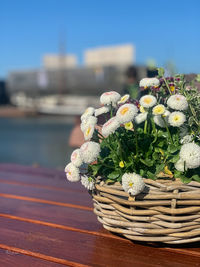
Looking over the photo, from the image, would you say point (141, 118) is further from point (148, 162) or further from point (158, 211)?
point (158, 211)

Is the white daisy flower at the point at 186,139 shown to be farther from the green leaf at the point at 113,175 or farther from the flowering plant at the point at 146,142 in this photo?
the green leaf at the point at 113,175

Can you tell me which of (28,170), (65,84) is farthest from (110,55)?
(28,170)

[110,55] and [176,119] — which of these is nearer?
[176,119]

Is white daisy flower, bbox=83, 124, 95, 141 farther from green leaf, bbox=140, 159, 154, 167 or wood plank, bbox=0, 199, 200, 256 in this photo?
wood plank, bbox=0, 199, 200, 256

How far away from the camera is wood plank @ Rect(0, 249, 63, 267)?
2.57 feet

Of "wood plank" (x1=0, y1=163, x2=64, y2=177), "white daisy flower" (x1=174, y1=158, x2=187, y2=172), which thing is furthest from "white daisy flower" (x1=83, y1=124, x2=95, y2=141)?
"wood plank" (x1=0, y1=163, x2=64, y2=177)

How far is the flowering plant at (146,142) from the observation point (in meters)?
0.80

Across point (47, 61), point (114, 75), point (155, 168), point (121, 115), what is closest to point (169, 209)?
point (155, 168)

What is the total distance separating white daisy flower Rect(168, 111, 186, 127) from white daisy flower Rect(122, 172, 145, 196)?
139mm

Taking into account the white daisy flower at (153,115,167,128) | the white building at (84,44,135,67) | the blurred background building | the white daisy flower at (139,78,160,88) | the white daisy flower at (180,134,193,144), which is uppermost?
the white building at (84,44,135,67)

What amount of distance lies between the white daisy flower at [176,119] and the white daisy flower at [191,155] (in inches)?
2.1

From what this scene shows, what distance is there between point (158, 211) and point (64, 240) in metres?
0.26

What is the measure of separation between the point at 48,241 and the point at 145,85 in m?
0.46

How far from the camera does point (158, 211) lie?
0.81 metres
